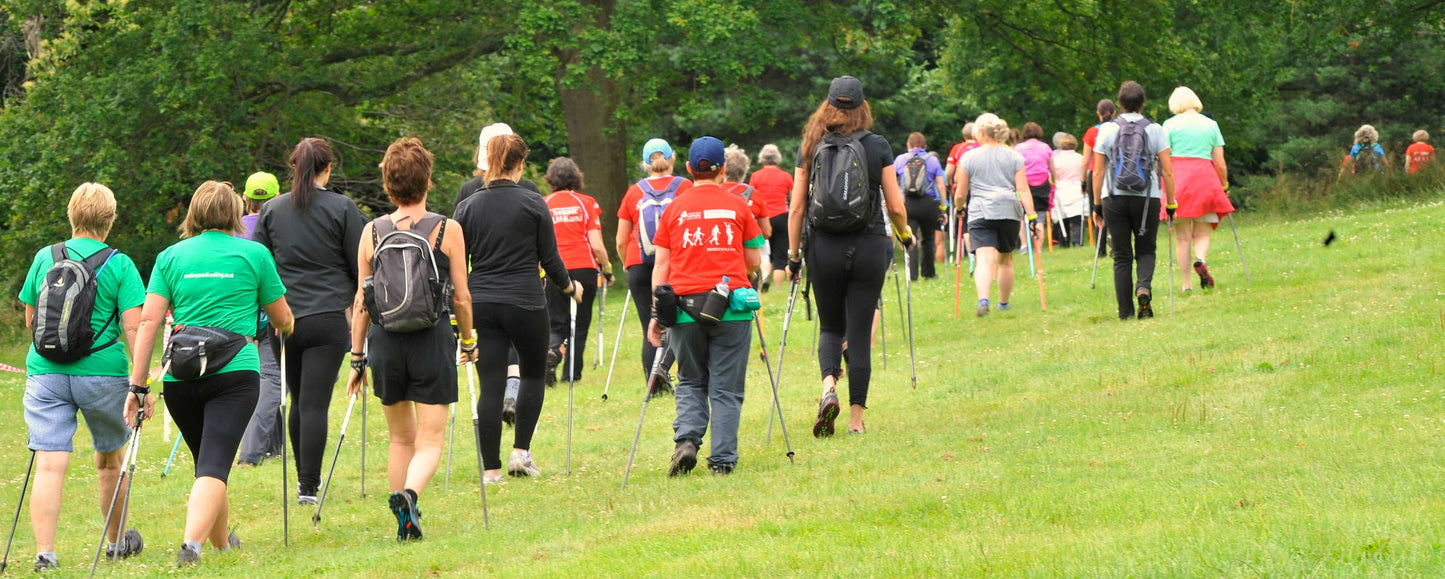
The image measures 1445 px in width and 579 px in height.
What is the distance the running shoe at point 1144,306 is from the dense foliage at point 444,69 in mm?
9747

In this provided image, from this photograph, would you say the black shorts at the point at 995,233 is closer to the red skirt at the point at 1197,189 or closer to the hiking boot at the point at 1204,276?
the red skirt at the point at 1197,189

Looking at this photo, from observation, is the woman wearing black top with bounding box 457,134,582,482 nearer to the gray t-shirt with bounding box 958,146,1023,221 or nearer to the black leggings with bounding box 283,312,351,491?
the black leggings with bounding box 283,312,351,491

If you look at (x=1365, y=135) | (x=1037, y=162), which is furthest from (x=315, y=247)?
(x=1365, y=135)

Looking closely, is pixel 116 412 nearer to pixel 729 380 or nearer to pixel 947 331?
pixel 729 380

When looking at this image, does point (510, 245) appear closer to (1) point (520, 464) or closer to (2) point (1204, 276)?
(1) point (520, 464)

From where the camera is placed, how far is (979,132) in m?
14.6

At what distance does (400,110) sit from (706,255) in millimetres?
19024

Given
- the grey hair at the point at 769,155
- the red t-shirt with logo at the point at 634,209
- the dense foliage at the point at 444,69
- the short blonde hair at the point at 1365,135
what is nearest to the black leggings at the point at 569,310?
the red t-shirt with logo at the point at 634,209

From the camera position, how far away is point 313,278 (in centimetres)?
825

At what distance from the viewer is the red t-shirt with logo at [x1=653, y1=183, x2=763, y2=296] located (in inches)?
316

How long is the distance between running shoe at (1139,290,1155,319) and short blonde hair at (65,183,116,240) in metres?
8.57

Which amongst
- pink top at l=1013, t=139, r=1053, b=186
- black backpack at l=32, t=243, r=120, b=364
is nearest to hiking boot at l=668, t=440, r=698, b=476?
black backpack at l=32, t=243, r=120, b=364

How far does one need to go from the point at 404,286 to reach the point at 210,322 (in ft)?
2.62

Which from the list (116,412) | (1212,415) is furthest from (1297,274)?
(116,412)
